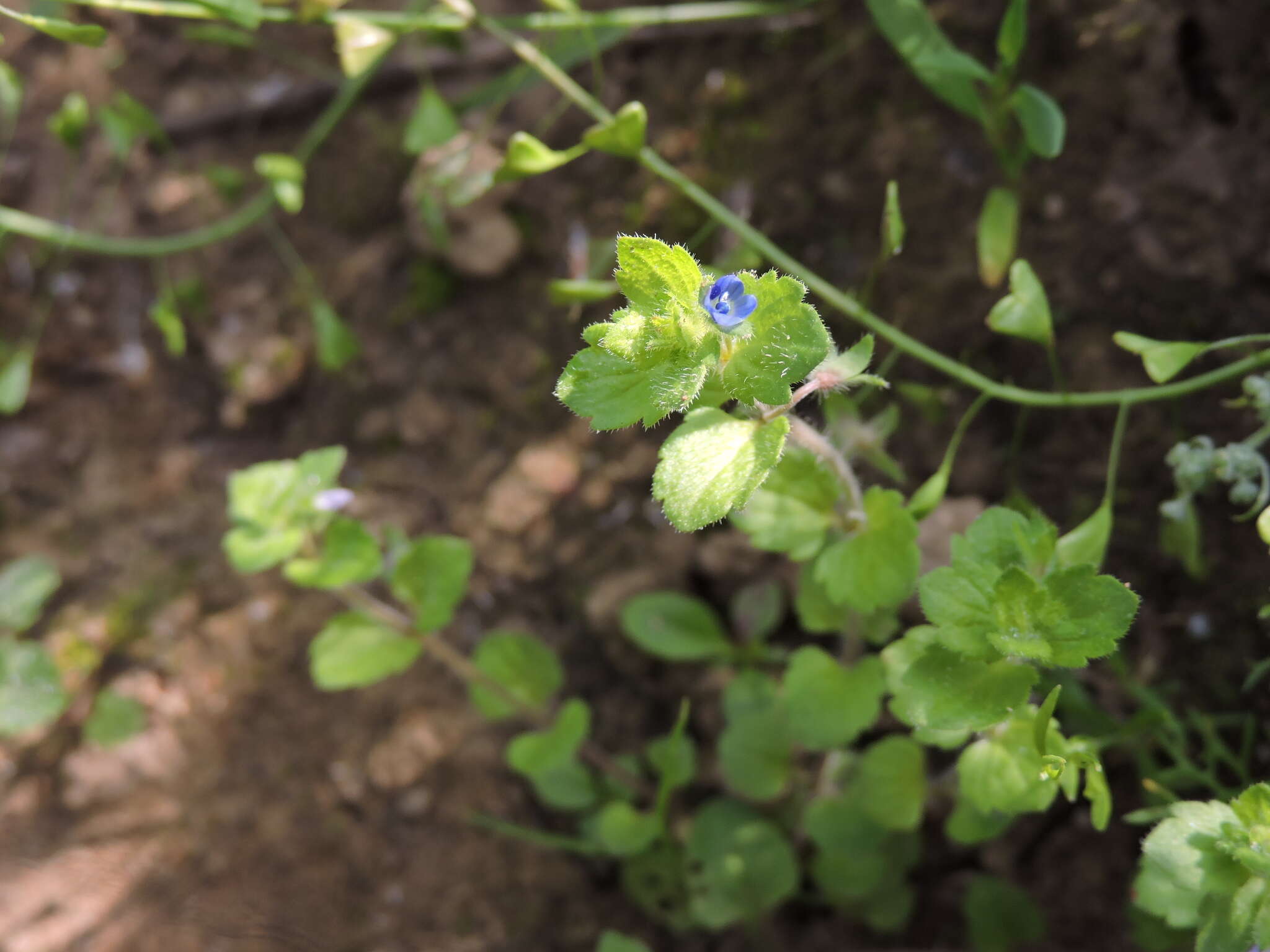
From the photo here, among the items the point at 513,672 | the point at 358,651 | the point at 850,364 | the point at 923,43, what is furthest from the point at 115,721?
the point at 923,43

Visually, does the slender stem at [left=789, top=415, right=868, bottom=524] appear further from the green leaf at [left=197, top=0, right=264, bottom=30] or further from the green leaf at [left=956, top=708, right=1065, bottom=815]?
the green leaf at [left=197, top=0, right=264, bottom=30]

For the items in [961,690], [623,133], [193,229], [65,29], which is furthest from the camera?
[193,229]

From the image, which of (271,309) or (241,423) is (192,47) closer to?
(271,309)

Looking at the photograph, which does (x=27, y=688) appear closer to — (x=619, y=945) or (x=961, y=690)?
(x=619, y=945)

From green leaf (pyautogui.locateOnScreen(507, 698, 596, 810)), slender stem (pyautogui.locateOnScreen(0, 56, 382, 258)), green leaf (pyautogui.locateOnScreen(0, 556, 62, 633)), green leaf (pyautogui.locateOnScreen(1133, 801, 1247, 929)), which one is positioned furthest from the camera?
green leaf (pyautogui.locateOnScreen(0, 556, 62, 633))

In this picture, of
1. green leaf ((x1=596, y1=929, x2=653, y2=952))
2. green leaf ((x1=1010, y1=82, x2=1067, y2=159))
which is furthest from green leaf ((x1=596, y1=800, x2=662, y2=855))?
green leaf ((x1=1010, y1=82, x2=1067, y2=159))

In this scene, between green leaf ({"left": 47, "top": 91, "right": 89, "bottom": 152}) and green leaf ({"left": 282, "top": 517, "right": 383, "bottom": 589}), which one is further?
green leaf ({"left": 47, "top": 91, "right": 89, "bottom": 152})
